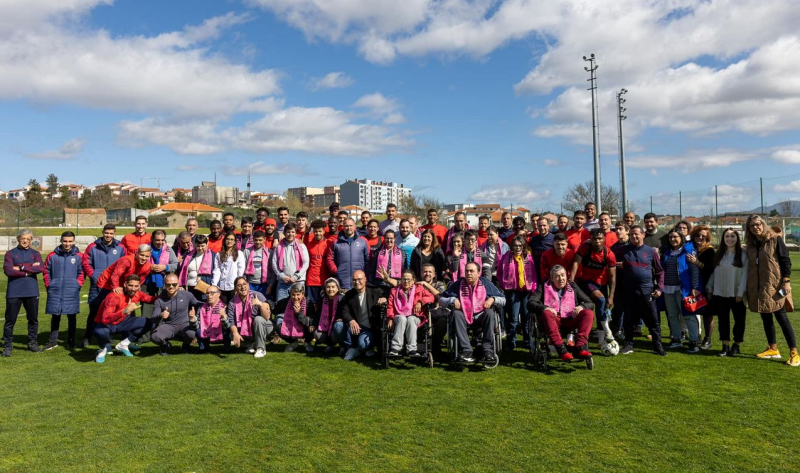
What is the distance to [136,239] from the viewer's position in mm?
7152

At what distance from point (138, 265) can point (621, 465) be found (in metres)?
5.94

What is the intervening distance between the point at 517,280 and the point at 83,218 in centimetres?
4172

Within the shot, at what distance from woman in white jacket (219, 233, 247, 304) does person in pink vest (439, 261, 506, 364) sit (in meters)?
2.72

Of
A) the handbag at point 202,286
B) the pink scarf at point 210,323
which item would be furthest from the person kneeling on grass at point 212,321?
the handbag at point 202,286

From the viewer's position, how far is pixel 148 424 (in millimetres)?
4027

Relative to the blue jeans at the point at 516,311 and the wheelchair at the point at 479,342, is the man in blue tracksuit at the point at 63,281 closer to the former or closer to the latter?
the wheelchair at the point at 479,342

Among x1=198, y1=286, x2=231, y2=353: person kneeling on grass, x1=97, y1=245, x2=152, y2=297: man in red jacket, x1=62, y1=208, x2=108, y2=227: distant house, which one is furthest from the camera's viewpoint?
x1=62, y1=208, x2=108, y2=227: distant house

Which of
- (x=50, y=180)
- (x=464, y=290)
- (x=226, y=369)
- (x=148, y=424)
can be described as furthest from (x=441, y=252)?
(x=50, y=180)

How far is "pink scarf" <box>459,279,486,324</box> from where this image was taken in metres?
5.67

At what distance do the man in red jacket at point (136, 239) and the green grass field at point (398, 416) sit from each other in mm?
1691

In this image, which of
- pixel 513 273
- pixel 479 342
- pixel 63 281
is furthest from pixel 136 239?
pixel 513 273

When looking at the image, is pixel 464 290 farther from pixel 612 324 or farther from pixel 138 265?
pixel 138 265

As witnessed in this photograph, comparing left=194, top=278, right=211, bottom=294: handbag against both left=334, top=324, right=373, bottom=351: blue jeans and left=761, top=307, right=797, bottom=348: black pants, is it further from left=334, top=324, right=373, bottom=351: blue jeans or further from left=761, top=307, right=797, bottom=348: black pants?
left=761, top=307, right=797, bottom=348: black pants

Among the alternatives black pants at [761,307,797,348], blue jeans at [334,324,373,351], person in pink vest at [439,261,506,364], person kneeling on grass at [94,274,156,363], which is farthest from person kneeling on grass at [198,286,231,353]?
black pants at [761,307,797,348]
